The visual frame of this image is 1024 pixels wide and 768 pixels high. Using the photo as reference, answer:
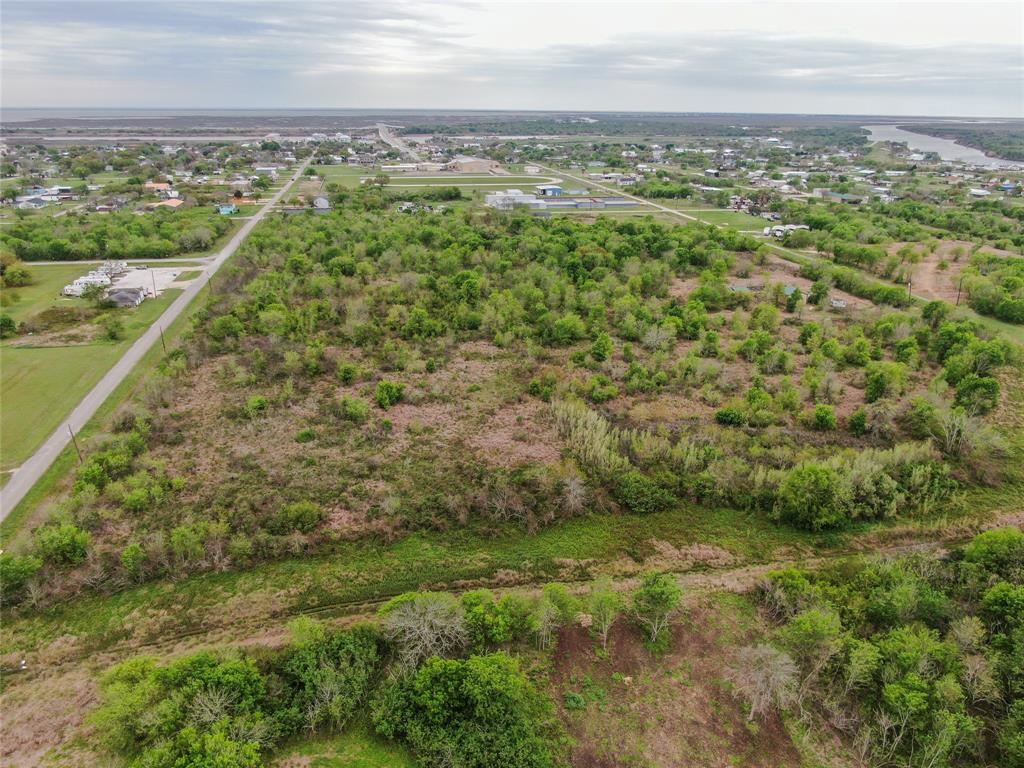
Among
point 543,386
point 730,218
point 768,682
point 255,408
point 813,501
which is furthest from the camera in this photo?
point 730,218

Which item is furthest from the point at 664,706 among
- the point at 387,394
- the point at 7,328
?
the point at 7,328

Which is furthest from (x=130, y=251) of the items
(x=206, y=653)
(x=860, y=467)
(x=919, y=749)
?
(x=919, y=749)


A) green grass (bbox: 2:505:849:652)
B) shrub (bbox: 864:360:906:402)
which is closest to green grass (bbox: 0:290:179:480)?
green grass (bbox: 2:505:849:652)

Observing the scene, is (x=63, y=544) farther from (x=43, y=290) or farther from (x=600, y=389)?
(x=43, y=290)

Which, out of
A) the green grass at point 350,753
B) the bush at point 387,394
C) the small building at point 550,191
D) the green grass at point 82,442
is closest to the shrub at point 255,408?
the bush at point 387,394

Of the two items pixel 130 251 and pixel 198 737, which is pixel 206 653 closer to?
pixel 198 737

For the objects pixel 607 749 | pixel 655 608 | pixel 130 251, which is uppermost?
pixel 130 251

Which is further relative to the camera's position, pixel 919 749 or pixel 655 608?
pixel 655 608
